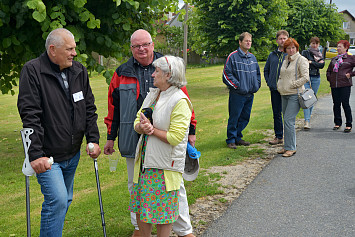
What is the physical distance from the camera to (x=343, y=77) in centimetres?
918

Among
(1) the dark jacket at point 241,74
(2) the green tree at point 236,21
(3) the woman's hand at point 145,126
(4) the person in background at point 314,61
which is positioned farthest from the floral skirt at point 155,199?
(2) the green tree at point 236,21

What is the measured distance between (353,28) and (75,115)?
99235mm

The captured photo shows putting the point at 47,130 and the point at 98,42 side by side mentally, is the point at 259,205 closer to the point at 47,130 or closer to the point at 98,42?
the point at 47,130

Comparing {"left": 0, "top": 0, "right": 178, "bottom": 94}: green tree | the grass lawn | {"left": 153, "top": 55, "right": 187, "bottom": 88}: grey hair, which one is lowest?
the grass lawn

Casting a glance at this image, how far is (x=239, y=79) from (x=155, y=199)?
4770mm

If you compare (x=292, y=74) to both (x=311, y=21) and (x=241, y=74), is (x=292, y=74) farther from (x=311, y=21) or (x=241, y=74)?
(x=311, y=21)

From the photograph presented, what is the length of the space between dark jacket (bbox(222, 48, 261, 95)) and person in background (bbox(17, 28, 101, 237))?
4438mm

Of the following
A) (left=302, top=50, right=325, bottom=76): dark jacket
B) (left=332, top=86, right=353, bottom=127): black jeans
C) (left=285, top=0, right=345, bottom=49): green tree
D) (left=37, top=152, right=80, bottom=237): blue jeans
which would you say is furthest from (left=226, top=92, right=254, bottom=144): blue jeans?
(left=285, top=0, right=345, bottom=49): green tree

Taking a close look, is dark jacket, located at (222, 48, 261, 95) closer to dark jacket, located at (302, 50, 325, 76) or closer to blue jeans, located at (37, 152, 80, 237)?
dark jacket, located at (302, 50, 325, 76)

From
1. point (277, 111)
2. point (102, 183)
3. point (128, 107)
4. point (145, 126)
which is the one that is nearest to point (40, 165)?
point (145, 126)

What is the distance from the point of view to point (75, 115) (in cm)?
359

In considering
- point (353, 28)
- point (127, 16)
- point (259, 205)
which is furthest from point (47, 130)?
point (353, 28)

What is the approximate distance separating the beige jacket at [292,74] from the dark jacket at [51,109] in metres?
4.33

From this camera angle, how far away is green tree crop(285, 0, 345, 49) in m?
31.1
